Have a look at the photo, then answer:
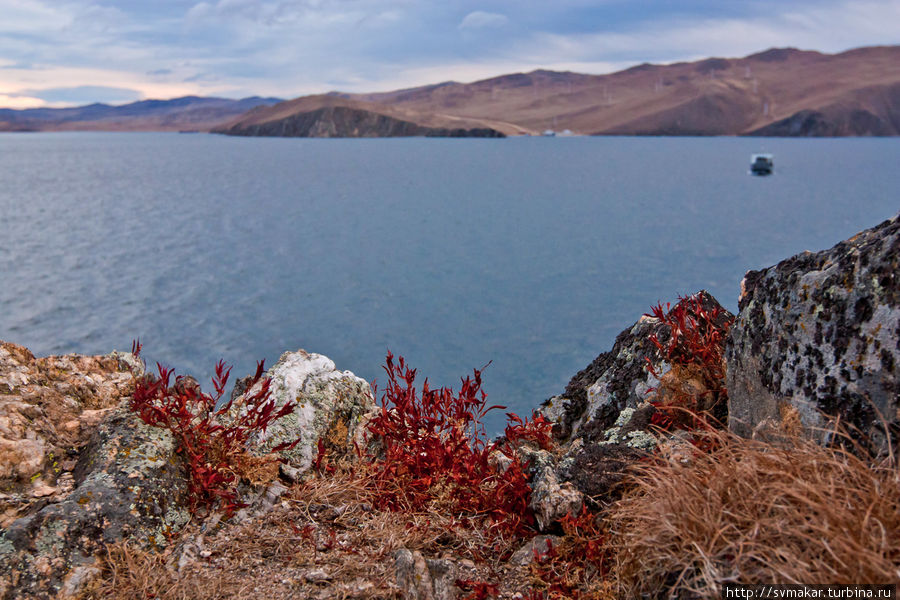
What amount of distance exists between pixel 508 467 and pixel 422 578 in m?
1.12

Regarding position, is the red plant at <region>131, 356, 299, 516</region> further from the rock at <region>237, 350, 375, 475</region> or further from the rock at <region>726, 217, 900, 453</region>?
the rock at <region>726, 217, 900, 453</region>

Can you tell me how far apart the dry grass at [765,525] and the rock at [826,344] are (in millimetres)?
247

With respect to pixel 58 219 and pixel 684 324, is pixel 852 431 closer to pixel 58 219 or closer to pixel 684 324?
pixel 684 324

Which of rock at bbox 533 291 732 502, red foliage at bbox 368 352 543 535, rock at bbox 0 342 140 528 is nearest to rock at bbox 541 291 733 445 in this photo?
rock at bbox 533 291 732 502

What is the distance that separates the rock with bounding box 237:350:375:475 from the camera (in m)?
4.37

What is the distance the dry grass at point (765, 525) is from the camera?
2.34m

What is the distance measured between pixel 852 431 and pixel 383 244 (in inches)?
1436

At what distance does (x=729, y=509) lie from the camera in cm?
269

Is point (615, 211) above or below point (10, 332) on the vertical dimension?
above

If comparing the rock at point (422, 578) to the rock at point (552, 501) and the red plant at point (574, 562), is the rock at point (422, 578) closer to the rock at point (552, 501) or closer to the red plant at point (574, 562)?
the red plant at point (574, 562)

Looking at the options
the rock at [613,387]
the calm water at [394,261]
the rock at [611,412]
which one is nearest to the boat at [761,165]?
the calm water at [394,261]

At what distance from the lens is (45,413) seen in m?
4.11

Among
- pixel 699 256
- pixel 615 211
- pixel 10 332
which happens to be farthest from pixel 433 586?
pixel 615 211

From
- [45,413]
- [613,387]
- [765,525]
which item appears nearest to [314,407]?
[45,413]
